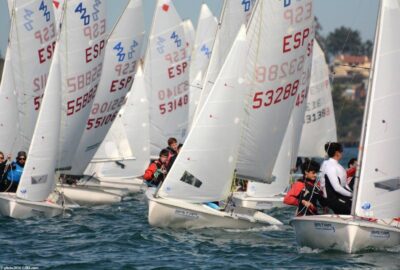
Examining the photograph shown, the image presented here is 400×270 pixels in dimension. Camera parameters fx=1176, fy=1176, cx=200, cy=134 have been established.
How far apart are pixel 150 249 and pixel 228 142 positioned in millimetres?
3573

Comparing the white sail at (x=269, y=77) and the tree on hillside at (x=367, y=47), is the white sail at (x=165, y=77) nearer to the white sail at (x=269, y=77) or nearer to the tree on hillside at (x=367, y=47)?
the white sail at (x=269, y=77)

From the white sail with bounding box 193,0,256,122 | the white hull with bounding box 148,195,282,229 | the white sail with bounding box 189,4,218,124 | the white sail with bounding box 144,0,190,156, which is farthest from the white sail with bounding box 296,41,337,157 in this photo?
the white hull with bounding box 148,195,282,229

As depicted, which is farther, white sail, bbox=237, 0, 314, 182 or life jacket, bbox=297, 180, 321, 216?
white sail, bbox=237, 0, 314, 182

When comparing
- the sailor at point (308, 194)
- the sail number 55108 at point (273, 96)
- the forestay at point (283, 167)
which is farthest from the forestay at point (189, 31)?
the sailor at point (308, 194)

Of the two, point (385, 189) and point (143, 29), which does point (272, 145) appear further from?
point (143, 29)

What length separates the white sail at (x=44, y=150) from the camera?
21641 millimetres

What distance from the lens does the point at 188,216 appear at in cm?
2020

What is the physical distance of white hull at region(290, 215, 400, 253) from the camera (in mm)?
16578

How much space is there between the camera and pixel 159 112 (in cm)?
3691

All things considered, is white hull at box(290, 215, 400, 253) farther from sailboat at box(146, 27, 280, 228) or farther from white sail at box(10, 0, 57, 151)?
white sail at box(10, 0, 57, 151)

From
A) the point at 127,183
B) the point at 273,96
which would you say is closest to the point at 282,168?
the point at 273,96

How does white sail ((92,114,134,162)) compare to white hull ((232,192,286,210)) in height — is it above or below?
above

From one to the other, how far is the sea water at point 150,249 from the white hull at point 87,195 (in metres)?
3.78

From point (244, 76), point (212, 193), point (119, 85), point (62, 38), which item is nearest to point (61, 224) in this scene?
point (212, 193)
